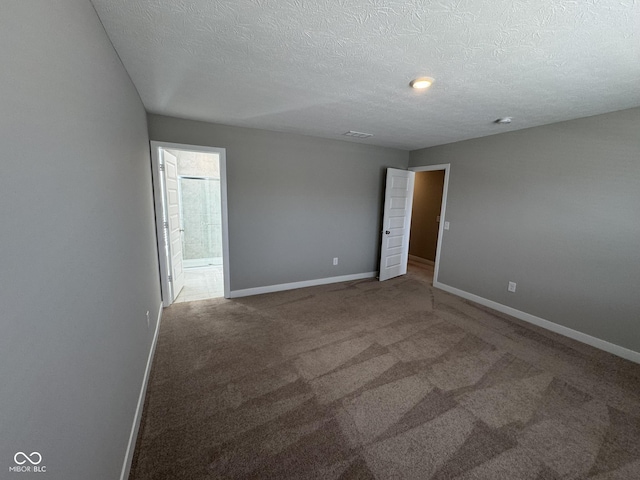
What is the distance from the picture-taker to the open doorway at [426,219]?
5.80 metres

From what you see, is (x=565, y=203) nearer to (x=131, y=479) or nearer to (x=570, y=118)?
(x=570, y=118)

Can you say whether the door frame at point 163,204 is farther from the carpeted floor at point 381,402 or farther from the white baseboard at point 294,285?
the carpeted floor at point 381,402

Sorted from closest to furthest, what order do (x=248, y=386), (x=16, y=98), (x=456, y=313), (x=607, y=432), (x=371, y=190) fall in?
(x=16, y=98) < (x=607, y=432) < (x=248, y=386) < (x=456, y=313) < (x=371, y=190)

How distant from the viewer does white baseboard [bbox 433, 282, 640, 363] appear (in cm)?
252

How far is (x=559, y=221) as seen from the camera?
2.92 meters

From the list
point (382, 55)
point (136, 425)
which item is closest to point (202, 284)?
point (136, 425)

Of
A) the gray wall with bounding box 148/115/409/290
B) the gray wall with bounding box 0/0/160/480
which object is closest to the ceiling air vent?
the gray wall with bounding box 148/115/409/290

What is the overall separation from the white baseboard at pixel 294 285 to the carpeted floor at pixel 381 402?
606mm

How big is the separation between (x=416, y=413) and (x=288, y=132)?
3527 mm

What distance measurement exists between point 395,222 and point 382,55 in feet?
11.0

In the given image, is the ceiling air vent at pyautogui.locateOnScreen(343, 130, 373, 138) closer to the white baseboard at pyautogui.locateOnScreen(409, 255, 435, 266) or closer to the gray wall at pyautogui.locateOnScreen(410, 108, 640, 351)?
the gray wall at pyautogui.locateOnScreen(410, 108, 640, 351)

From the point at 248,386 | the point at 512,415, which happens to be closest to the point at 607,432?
the point at 512,415

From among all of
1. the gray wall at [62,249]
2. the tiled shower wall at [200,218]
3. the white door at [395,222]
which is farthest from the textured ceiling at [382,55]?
the tiled shower wall at [200,218]

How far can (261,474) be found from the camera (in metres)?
1.38
